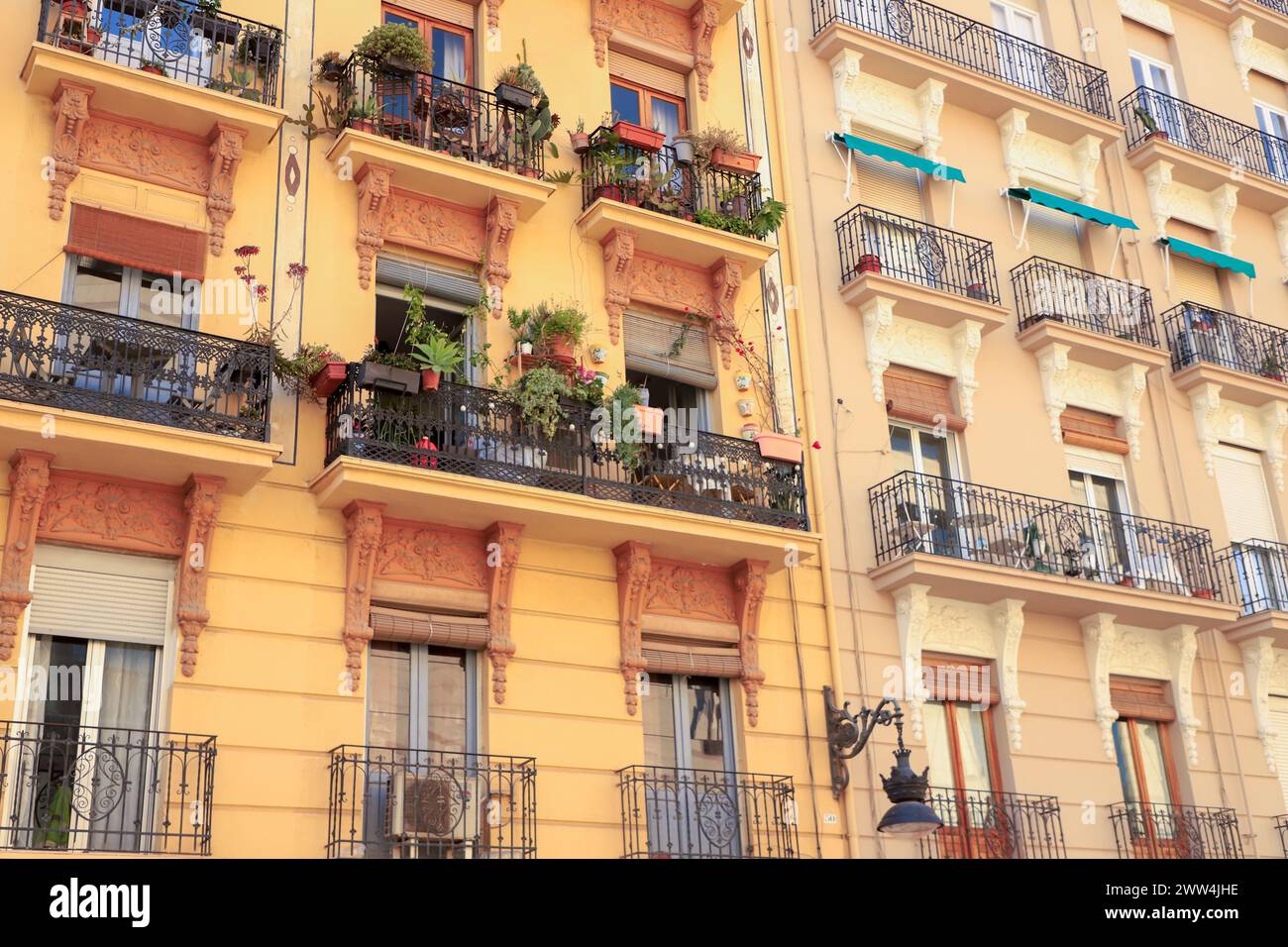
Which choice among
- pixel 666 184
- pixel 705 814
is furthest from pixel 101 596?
pixel 666 184

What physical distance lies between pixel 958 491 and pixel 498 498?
6.10 metres

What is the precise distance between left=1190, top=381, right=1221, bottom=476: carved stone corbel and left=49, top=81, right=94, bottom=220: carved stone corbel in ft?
47.2

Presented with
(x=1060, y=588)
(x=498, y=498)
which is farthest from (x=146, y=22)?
(x=1060, y=588)

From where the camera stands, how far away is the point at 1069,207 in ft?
63.6

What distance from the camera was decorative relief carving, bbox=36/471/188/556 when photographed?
12.0 m

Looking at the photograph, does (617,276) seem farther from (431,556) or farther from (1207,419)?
(1207,419)

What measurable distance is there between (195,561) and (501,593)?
2833mm

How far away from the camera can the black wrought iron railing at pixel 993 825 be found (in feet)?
49.4

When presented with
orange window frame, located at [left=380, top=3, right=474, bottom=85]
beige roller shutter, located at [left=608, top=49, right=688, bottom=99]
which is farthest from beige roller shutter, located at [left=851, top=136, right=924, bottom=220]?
orange window frame, located at [left=380, top=3, right=474, bottom=85]

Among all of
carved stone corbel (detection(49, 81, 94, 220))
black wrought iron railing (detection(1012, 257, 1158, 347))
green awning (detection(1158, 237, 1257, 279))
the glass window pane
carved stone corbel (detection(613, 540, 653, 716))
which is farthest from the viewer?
green awning (detection(1158, 237, 1257, 279))

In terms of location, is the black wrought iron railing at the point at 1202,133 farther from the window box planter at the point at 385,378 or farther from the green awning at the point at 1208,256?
the window box planter at the point at 385,378

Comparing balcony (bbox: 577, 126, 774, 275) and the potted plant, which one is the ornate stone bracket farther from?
the potted plant

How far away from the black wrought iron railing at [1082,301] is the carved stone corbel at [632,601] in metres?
6.98
